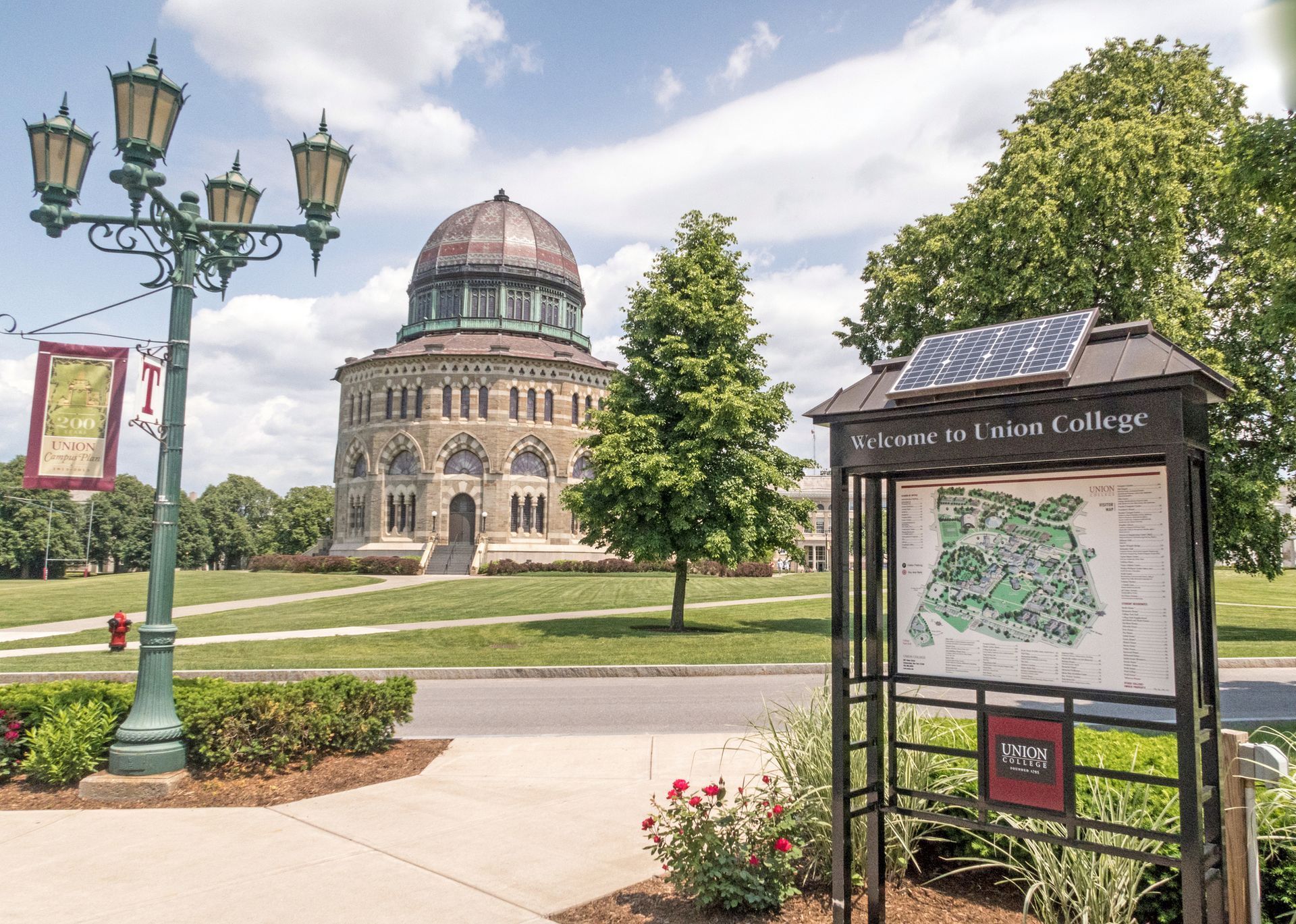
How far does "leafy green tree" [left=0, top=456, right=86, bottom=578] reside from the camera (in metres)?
88.6

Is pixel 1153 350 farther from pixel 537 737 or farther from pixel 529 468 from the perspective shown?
pixel 529 468

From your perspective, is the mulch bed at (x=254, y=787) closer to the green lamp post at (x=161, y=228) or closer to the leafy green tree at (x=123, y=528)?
the green lamp post at (x=161, y=228)

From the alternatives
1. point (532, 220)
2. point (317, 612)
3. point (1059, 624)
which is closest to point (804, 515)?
point (317, 612)

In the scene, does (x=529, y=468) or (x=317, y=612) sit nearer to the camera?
(x=317, y=612)

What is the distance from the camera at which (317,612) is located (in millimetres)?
31688

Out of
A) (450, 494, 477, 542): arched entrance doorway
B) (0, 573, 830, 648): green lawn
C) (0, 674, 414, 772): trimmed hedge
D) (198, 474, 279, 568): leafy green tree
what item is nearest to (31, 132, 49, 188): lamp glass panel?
(0, 674, 414, 772): trimmed hedge

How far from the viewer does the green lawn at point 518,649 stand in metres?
17.8

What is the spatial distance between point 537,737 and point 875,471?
22.7 ft

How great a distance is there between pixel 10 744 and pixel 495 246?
62.6 m

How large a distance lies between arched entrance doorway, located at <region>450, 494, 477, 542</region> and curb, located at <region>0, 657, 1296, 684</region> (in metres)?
46.0

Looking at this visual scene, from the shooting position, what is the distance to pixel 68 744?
27.2ft

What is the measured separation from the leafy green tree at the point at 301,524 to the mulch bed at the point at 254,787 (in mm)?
91961

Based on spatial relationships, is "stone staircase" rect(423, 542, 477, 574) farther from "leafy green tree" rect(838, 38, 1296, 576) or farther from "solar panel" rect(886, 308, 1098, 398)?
"solar panel" rect(886, 308, 1098, 398)

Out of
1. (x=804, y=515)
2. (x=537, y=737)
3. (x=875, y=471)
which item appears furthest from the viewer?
(x=804, y=515)
